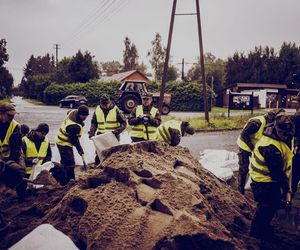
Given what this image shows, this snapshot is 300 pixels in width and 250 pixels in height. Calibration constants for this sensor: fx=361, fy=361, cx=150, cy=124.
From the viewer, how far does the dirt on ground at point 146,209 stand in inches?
121

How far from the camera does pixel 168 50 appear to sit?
13.7 metres

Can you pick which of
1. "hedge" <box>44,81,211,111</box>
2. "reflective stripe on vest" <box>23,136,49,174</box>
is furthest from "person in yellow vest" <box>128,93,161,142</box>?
"hedge" <box>44,81,211,111</box>

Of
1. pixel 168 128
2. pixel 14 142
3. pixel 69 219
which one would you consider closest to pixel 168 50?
pixel 168 128

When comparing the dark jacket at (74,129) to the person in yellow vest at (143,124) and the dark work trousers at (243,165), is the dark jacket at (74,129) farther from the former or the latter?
the dark work trousers at (243,165)

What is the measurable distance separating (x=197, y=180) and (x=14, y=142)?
7.61 feet

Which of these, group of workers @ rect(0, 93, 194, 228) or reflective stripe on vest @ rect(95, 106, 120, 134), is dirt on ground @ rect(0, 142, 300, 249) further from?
reflective stripe on vest @ rect(95, 106, 120, 134)

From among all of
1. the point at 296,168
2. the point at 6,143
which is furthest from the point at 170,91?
the point at 6,143

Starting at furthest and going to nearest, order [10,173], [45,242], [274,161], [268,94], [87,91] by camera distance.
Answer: [268,94]
[87,91]
[274,161]
[10,173]
[45,242]

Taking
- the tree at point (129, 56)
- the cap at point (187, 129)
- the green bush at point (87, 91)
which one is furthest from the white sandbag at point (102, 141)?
the tree at point (129, 56)

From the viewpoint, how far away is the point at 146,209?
3312mm

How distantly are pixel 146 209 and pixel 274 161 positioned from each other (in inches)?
55.8

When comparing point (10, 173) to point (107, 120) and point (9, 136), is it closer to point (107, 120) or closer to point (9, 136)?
point (9, 136)

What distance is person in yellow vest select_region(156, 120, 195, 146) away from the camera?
17.9 ft

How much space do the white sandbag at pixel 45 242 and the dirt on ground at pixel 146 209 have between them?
25 centimetres
